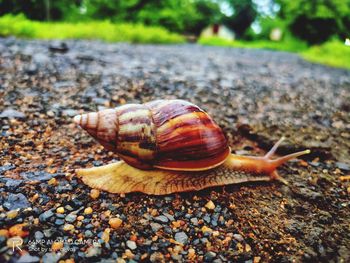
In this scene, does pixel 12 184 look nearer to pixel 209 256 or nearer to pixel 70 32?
pixel 209 256

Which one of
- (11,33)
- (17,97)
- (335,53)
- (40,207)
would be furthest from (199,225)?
(335,53)

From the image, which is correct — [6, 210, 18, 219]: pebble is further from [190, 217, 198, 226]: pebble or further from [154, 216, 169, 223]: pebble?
[190, 217, 198, 226]: pebble

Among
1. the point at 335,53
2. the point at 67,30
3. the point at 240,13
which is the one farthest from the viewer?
the point at 240,13

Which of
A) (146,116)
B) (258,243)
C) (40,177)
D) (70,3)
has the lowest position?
(258,243)

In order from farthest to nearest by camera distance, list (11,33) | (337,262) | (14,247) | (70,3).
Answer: (70,3) < (11,33) < (337,262) < (14,247)

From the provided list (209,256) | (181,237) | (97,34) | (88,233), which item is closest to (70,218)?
(88,233)

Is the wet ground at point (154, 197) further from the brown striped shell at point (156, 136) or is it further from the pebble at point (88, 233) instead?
the brown striped shell at point (156, 136)

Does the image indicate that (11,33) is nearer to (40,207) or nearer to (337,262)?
(40,207)
